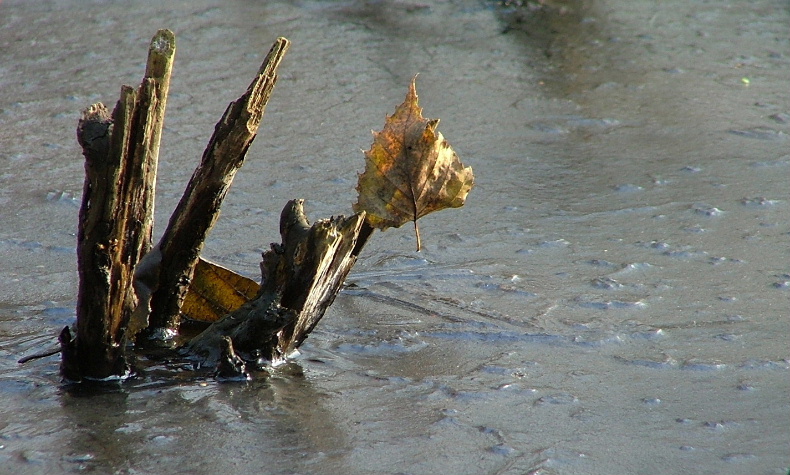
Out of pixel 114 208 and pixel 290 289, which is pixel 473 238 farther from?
pixel 114 208

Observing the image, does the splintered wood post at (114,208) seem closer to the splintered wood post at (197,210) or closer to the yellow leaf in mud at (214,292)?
the splintered wood post at (197,210)

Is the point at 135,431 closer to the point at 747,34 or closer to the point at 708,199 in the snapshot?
the point at 708,199

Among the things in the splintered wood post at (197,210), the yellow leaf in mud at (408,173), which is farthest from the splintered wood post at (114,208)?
the yellow leaf in mud at (408,173)

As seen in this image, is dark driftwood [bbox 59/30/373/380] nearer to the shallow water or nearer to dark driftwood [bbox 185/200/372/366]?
dark driftwood [bbox 185/200/372/366]

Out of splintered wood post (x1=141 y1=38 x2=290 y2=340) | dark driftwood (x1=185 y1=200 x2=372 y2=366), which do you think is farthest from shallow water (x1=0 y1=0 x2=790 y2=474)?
splintered wood post (x1=141 y1=38 x2=290 y2=340)

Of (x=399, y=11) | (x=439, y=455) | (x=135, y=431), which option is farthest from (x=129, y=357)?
(x=399, y=11)
